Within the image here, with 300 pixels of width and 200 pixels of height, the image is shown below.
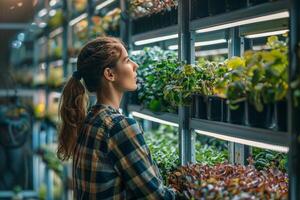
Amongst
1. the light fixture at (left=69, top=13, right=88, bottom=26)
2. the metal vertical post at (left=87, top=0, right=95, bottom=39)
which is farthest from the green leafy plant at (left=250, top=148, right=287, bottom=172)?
the light fixture at (left=69, top=13, right=88, bottom=26)

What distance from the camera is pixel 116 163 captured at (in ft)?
8.58

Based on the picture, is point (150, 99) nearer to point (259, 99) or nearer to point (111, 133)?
point (111, 133)

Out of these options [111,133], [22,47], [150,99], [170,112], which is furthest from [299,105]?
[22,47]

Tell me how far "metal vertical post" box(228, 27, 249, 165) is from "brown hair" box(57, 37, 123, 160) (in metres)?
0.75

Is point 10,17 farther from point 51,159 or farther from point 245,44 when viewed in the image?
point 245,44

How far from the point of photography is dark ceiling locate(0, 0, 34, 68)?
7820 millimetres

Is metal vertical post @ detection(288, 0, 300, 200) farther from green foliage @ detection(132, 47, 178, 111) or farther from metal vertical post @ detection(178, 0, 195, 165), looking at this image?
green foliage @ detection(132, 47, 178, 111)

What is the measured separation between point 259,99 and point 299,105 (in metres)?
0.19

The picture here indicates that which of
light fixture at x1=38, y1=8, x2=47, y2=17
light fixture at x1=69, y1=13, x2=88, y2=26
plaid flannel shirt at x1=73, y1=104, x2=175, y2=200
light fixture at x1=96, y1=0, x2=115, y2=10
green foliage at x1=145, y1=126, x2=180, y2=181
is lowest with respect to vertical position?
green foliage at x1=145, y1=126, x2=180, y2=181

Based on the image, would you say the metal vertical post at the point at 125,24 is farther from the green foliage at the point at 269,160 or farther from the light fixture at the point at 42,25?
the light fixture at the point at 42,25

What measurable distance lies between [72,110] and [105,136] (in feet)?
1.08

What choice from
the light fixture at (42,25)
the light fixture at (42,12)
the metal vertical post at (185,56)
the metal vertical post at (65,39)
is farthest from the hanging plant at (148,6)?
the light fixture at (42,25)

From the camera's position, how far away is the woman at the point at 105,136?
8.48 ft

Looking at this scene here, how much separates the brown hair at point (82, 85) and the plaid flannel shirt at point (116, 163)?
18cm
